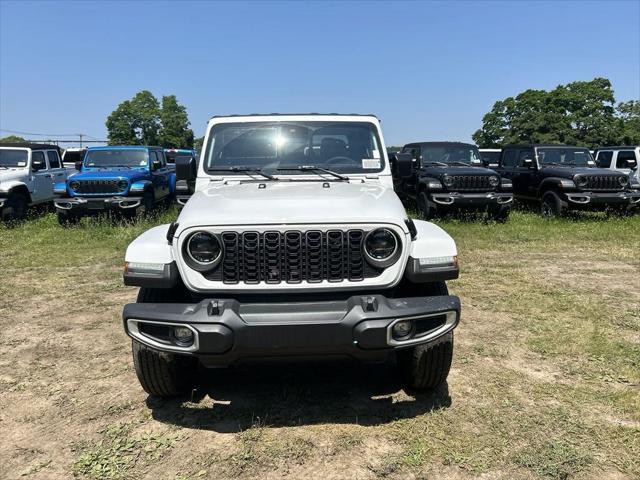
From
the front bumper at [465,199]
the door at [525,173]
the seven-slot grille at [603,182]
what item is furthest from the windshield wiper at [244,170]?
the door at [525,173]

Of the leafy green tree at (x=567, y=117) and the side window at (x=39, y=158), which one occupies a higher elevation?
the leafy green tree at (x=567, y=117)

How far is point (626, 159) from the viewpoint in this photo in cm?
1348

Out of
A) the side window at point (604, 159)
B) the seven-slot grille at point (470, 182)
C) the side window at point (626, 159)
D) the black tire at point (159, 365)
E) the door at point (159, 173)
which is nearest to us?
the black tire at point (159, 365)

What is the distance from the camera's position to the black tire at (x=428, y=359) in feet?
10.1

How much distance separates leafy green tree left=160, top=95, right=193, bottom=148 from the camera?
2248 inches

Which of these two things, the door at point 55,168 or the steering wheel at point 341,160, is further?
the door at point 55,168

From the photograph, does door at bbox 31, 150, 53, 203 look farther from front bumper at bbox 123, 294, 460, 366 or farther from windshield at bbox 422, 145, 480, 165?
front bumper at bbox 123, 294, 460, 366

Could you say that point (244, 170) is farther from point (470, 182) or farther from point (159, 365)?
point (470, 182)

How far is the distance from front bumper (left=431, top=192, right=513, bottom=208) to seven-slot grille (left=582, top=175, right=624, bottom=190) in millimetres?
2103

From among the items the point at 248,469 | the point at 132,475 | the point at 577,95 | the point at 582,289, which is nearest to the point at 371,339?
the point at 248,469

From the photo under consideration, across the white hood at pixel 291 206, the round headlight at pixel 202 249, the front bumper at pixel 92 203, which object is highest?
the white hood at pixel 291 206

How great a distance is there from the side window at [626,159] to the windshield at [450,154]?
433 cm

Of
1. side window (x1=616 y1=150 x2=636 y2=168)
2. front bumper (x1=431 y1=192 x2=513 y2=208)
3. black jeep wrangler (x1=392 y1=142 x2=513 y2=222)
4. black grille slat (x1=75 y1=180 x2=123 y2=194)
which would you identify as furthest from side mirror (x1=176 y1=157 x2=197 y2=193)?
side window (x1=616 y1=150 x2=636 y2=168)

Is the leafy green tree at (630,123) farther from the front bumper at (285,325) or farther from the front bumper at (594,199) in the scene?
A: the front bumper at (285,325)
